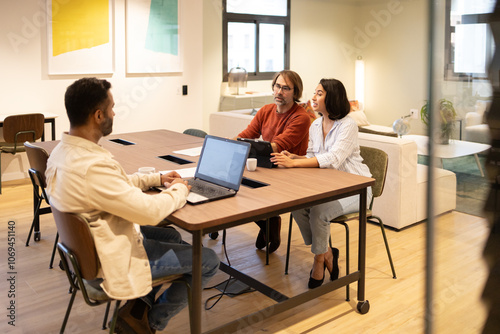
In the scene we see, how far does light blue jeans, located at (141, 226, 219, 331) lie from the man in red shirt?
1.18 metres

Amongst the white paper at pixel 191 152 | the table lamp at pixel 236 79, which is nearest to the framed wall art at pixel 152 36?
the table lamp at pixel 236 79

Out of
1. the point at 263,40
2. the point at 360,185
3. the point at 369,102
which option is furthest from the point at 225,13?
the point at 360,185

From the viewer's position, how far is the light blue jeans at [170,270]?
84.4 inches

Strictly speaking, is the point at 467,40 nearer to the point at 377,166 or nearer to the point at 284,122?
the point at 377,166

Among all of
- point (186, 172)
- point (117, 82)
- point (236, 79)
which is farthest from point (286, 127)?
point (236, 79)

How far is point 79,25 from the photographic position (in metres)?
5.96

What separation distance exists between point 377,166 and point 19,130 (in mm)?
3459

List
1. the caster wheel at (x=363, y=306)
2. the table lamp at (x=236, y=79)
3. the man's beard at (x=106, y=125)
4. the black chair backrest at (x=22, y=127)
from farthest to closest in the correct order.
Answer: the table lamp at (x=236, y=79) → the black chair backrest at (x=22, y=127) → the caster wheel at (x=363, y=306) → the man's beard at (x=106, y=125)

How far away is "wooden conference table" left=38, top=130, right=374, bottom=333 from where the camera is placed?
2072 mm

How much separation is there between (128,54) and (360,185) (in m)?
4.57

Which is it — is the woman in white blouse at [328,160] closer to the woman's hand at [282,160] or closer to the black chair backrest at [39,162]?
the woman's hand at [282,160]

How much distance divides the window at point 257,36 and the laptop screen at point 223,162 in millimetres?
5249

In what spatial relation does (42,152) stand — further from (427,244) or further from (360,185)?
(427,244)

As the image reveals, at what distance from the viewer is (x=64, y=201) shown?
6.26ft
